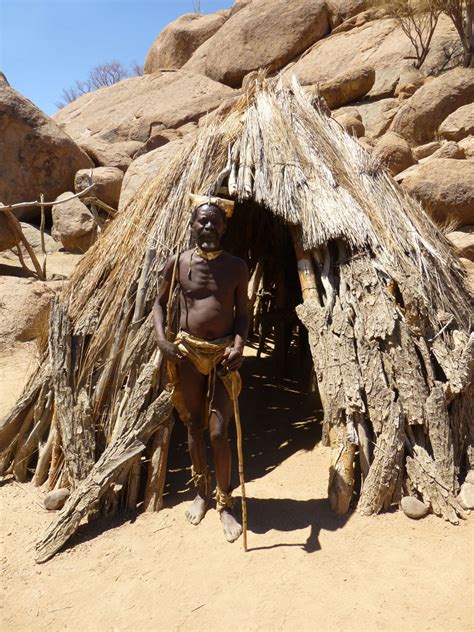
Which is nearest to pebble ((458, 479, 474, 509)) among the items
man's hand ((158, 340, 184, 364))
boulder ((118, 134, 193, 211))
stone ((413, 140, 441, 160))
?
man's hand ((158, 340, 184, 364))

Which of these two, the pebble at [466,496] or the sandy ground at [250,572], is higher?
the pebble at [466,496]

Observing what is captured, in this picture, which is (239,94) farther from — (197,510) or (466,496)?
(466,496)

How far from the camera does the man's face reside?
120 inches

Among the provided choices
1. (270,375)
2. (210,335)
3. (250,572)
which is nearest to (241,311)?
(210,335)

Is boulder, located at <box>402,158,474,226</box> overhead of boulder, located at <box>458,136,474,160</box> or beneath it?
beneath

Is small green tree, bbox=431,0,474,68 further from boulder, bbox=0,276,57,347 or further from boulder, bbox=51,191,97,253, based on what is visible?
boulder, bbox=0,276,57,347

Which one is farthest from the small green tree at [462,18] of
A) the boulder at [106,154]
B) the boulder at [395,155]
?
the boulder at [106,154]

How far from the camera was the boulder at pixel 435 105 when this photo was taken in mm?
11570

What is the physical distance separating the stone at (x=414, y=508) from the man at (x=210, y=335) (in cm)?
106

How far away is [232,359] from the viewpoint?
10.0 feet

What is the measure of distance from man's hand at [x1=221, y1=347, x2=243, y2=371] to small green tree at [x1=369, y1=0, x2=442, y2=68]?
554 inches

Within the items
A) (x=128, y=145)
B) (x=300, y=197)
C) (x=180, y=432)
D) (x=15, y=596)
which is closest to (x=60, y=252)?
(x=128, y=145)

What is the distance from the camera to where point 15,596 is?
2.93 meters

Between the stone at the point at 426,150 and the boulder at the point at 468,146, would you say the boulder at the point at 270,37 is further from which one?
the boulder at the point at 468,146
